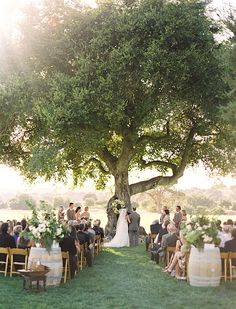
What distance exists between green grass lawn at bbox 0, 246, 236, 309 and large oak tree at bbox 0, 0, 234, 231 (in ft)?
42.9

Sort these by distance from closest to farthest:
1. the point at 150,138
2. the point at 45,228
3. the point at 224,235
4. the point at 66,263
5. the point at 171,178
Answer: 1. the point at 45,228
2. the point at 66,263
3. the point at 224,235
4. the point at 150,138
5. the point at 171,178

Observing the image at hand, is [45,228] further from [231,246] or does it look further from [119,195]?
[119,195]

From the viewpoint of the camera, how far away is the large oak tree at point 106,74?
31.1 meters

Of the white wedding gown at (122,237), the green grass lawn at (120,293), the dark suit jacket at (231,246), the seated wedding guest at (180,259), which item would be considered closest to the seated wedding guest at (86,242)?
the green grass lawn at (120,293)

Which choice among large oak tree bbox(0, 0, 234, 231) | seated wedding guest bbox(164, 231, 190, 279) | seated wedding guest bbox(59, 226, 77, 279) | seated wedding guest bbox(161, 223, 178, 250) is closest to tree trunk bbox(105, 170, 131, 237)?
large oak tree bbox(0, 0, 234, 231)

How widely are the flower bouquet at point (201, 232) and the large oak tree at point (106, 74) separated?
14.4m

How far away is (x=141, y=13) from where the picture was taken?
32.0 m

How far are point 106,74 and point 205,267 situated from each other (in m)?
17.7

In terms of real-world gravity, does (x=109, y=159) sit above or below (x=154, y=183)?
above

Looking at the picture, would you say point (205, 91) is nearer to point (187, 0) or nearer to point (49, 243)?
point (187, 0)

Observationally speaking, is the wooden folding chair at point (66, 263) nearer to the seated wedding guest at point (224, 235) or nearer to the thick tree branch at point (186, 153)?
the seated wedding guest at point (224, 235)

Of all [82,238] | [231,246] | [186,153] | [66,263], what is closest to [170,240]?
[231,246]

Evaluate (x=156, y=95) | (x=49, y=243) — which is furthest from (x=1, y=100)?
(x=49, y=243)

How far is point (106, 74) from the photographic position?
3181 centimetres
